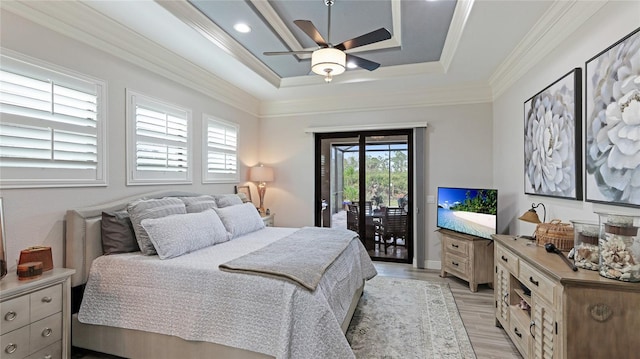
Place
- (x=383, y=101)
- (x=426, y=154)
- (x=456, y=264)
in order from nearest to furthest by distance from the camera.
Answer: (x=456, y=264), (x=426, y=154), (x=383, y=101)

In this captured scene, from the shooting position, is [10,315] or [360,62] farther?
[360,62]

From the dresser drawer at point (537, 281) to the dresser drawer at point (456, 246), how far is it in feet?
5.31

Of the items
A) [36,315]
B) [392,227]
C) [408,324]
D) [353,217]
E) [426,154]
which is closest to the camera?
[36,315]

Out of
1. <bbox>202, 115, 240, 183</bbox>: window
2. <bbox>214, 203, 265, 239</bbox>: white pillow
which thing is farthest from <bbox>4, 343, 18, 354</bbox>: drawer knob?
<bbox>202, 115, 240, 183</bbox>: window

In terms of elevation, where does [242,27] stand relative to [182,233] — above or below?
above

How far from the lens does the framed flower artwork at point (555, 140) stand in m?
2.28

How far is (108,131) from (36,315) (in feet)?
5.30

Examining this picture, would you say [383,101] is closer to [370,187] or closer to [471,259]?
[370,187]

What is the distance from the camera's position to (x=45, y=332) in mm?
1964

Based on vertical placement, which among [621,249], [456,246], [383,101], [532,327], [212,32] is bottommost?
[532,327]

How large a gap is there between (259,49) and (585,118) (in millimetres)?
3259

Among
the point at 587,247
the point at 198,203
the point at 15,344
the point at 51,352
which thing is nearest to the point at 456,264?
the point at 587,247

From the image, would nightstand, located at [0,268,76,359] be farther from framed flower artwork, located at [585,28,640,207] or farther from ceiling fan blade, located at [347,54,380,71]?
framed flower artwork, located at [585,28,640,207]

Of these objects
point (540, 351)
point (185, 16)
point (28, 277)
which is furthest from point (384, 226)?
point (28, 277)
